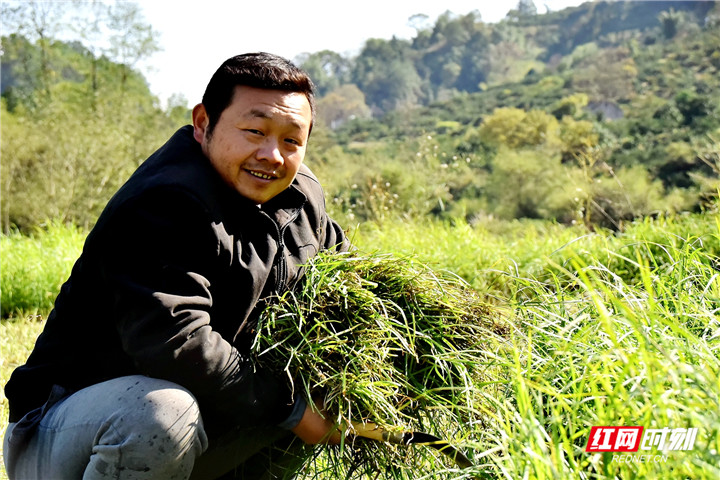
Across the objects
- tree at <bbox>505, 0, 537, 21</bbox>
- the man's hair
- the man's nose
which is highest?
tree at <bbox>505, 0, 537, 21</bbox>

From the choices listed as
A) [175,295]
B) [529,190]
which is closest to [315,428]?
[175,295]

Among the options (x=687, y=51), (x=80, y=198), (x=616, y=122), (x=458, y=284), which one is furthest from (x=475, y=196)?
(x=458, y=284)

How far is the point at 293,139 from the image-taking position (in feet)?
6.99

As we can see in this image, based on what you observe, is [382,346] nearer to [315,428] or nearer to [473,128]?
[315,428]

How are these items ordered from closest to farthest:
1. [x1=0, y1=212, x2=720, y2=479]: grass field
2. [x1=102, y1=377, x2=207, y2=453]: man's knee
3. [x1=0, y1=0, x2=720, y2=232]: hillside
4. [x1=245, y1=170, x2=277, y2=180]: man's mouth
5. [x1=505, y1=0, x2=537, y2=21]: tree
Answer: [x1=0, y1=212, x2=720, y2=479]: grass field → [x1=102, y1=377, x2=207, y2=453]: man's knee → [x1=245, y1=170, x2=277, y2=180]: man's mouth → [x1=0, y1=0, x2=720, y2=232]: hillside → [x1=505, y1=0, x2=537, y2=21]: tree

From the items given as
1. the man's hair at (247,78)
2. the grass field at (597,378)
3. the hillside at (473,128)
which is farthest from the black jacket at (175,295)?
the hillside at (473,128)

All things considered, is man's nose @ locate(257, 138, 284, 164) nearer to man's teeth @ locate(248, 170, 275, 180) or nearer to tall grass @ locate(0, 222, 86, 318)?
man's teeth @ locate(248, 170, 275, 180)

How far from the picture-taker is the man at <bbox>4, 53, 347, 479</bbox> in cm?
176

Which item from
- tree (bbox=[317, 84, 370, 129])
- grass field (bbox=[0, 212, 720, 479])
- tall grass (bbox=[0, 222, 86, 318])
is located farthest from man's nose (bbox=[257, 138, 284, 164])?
tree (bbox=[317, 84, 370, 129])

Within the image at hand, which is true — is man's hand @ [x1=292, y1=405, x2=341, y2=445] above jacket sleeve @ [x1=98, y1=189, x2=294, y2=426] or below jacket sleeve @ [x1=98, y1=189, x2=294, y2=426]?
below

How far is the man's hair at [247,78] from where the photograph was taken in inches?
81.1

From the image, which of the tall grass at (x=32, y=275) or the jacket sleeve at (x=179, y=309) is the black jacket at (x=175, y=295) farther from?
the tall grass at (x=32, y=275)

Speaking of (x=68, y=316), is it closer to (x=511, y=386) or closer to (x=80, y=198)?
(x=511, y=386)

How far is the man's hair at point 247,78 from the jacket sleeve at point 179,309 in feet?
1.22
